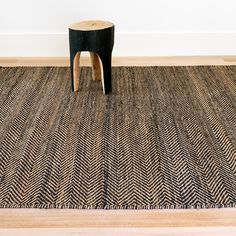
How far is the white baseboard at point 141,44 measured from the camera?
281cm

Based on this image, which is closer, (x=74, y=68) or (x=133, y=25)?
(x=74, y=68)

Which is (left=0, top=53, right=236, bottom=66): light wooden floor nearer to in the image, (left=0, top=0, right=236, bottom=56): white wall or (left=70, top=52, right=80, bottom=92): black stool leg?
(left=0, top=0, right=236, bottom=56): white wall

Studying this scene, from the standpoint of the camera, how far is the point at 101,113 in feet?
6.18

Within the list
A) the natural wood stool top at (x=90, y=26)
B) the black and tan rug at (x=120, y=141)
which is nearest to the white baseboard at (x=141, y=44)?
the black and tan rug at (x=120, y=141)

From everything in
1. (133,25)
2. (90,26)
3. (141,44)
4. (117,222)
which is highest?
(90,26)

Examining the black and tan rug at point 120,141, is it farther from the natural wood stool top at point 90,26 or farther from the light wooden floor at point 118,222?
the natural wood stool top at point 90,26

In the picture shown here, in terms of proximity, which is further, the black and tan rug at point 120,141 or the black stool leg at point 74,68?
the black stool leg at point 74,68

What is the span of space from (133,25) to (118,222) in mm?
2000

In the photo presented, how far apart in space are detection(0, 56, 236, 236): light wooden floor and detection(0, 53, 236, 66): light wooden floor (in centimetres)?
169

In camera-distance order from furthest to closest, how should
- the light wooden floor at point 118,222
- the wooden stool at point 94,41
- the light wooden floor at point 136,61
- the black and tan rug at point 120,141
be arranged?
the light wooden floor at point 136,61 < the wooden stool at point 94,41 < the black and tan rug at point 120,141 < the light wooden floor at point 118,222

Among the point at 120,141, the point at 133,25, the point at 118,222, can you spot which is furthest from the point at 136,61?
the point at 118,222

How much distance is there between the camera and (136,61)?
276 centimetres

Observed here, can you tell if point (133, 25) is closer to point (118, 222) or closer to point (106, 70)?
point (106, 70)

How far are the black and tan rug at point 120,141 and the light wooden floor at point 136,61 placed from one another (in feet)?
0.91
